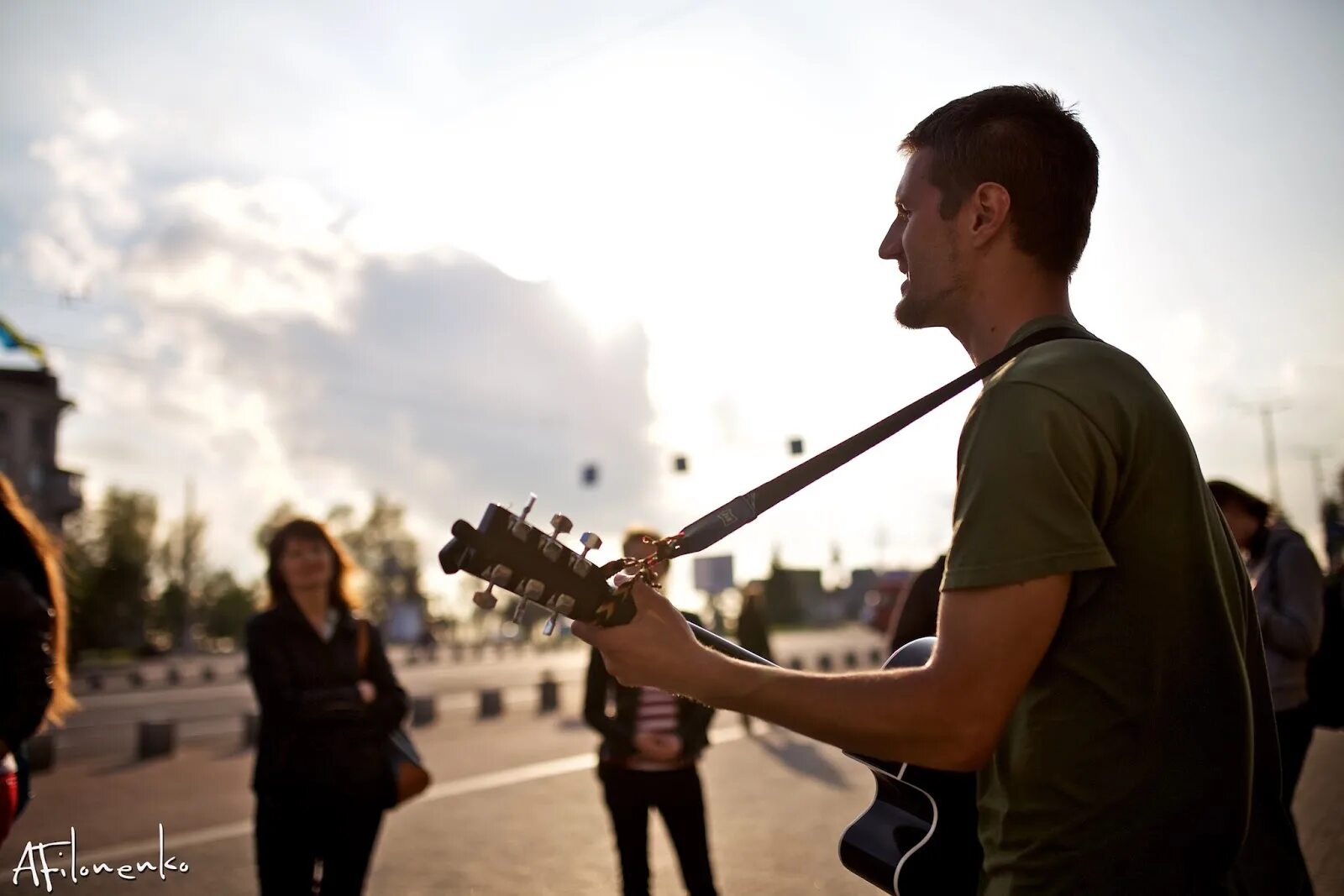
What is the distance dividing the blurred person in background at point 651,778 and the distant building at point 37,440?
58586 mm

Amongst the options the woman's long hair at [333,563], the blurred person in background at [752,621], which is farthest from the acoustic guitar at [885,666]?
the blurred person in background at [752,621]

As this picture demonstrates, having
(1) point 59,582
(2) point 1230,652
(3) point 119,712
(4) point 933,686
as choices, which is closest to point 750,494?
(4) point 933,686

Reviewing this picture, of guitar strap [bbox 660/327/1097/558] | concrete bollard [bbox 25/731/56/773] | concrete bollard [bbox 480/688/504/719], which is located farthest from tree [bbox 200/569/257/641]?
guitar strap [bbox 660/327/1097/558]

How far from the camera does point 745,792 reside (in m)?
11.8

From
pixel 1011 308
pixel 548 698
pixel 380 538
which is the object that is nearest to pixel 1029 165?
pixel 1011 308

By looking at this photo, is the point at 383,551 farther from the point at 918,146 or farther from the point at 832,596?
the point at 918,146

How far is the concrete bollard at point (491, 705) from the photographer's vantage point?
21.1 metres

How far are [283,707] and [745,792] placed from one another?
7.63 meters

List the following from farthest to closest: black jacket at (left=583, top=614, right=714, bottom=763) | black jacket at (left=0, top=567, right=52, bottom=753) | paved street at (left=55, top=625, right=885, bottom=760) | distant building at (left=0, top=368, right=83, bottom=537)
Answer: distant building at (left=0, top=368, right=83, bottom=537) → paved street at (left=55, top=625, right=885, bottom=760) → black jacket at (left=583, top=614, right=714, bottom=763) → black jacket at (left=0, top=567, right=52, bottom=753)

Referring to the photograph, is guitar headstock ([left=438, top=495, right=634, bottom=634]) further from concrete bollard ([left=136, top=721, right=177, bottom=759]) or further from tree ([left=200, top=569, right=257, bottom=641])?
tree ([left=200, top=569, right=257, bottom=641])

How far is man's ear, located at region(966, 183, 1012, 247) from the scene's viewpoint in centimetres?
189

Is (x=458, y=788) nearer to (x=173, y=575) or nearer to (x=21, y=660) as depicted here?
(x=21, y=660)

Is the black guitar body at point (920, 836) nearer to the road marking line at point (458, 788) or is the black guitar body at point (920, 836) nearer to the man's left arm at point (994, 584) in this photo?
the man's left arm at point (994, 584)

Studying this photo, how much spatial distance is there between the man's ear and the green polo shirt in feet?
0.97
